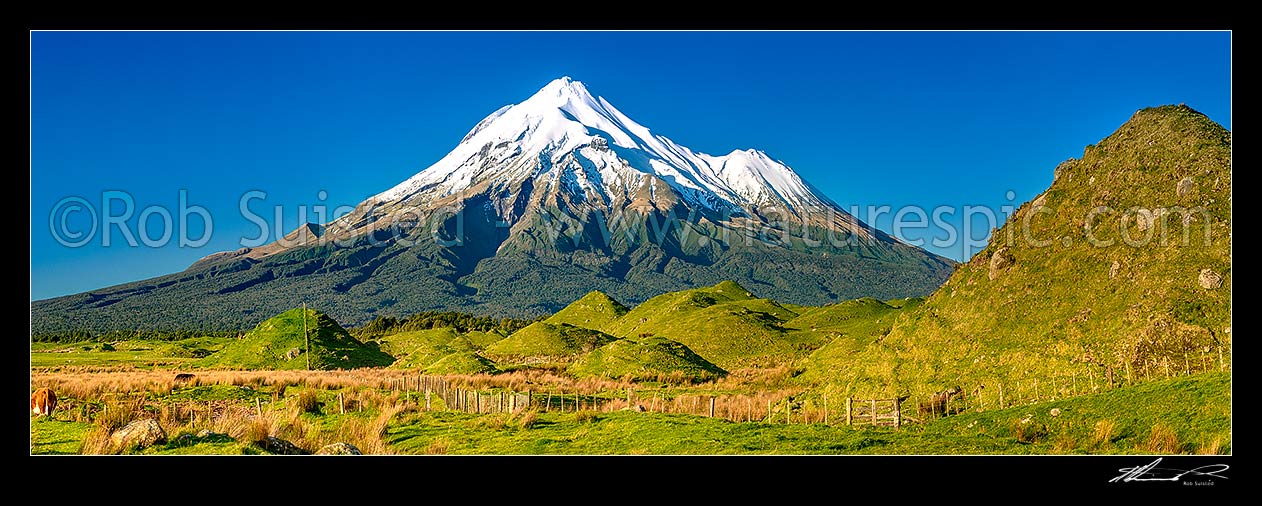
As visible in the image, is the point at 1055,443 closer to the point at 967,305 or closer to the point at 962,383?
the point at 962,383

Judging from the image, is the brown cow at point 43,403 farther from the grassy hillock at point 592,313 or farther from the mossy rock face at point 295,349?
the grassy hillock at point 592,313

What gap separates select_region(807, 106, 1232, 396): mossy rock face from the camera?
20.0 metres

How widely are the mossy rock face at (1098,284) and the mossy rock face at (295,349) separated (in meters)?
35.7

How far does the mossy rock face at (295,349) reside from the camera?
1945 inches

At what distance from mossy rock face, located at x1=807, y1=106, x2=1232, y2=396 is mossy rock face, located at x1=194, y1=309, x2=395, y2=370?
3572 cm

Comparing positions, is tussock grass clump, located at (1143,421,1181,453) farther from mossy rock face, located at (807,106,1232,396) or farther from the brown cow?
the brown cow

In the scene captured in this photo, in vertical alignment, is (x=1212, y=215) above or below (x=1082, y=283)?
above

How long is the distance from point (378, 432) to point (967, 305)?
760 inches

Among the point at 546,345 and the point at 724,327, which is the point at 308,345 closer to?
the point at 546,345

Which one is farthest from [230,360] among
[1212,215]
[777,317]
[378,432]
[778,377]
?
[1212,215]

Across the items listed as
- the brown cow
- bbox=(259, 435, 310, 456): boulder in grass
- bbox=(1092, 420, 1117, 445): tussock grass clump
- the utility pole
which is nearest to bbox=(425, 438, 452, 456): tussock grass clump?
bbox=(259, 435, 310, 456): boulder in grass

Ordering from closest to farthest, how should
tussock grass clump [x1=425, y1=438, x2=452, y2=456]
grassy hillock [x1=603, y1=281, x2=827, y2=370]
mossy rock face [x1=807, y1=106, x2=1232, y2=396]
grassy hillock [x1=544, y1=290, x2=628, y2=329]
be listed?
tussock grass clump [x1=425, y1=438, x2=452, y2=456], mossy rock face [x1=807, y1=106, x2=1232, y2=396], grassy hillock [x1=603, y1=281, x2=827, y2=370], grassy hillock [x1=544, y1=290, x2=628, y2=329]
